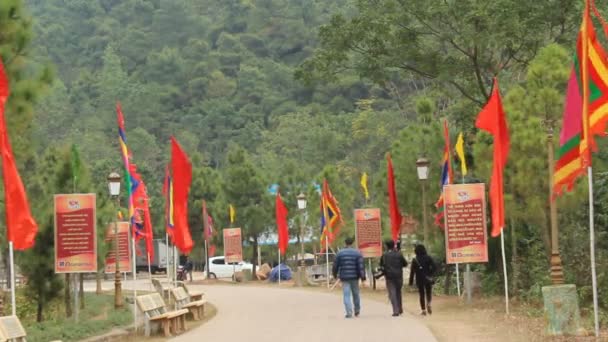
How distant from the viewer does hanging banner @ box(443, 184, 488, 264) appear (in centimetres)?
2288

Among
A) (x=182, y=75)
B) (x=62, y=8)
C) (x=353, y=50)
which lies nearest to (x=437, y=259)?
(x=353, y=50)

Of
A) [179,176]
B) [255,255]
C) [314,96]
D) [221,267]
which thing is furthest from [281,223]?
[314,96]

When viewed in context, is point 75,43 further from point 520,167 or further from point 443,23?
point 520,167

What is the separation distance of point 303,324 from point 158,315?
2779 millimetres

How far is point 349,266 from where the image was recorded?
20.8 m

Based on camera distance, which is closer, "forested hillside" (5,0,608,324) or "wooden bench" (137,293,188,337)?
"wooden bench" (137,293,188,337)

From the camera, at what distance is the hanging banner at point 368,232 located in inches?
1319

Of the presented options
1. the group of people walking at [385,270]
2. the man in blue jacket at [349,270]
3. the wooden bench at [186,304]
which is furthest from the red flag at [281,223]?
the man in blue jacket at [349,270]

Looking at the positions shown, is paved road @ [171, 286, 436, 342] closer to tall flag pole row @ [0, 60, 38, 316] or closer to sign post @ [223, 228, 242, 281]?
tall flag pole row @ [0, 60, 38, 316]

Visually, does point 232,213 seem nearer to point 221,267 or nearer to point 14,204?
point 221,267

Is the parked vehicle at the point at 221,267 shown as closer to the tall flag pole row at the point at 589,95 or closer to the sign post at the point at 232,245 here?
the sign post at the point at 232,245

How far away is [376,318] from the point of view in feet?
68.2

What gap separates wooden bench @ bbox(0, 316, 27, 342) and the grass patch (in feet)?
9.49

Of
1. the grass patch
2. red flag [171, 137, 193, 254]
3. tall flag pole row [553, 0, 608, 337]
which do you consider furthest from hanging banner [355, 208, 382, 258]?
tall flag pole row [553, 0, 608, 337]
